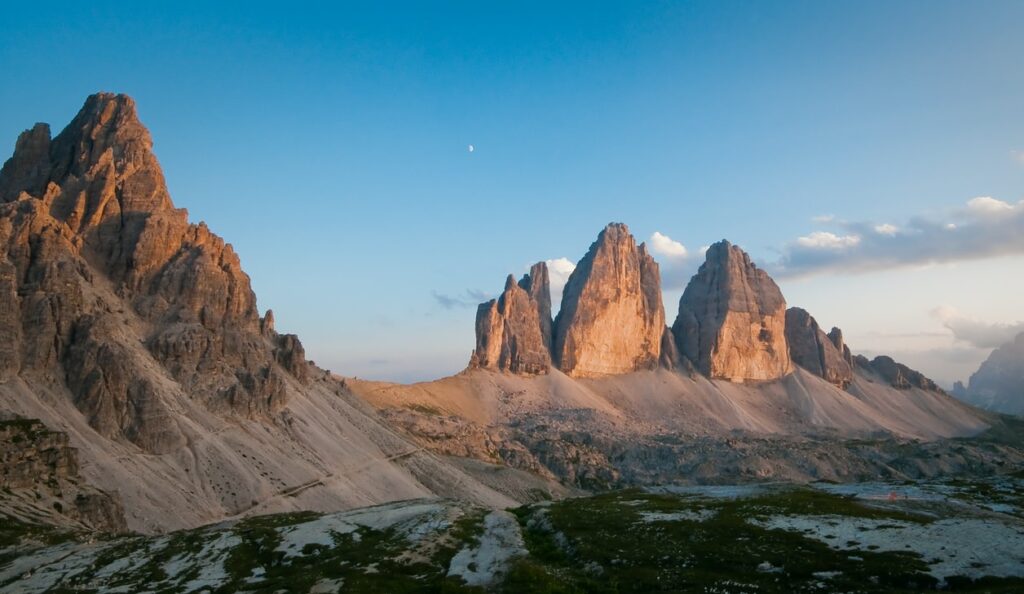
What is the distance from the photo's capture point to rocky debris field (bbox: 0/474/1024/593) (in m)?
34.4

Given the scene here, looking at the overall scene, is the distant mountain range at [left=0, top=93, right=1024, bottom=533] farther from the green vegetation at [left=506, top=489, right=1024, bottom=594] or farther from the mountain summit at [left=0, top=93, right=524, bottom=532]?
the green vegetation at [left=506, top=489, right=1024, bottom=594]

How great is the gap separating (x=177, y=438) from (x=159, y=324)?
2728 cm

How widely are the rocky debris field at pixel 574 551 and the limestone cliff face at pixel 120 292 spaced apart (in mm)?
39720

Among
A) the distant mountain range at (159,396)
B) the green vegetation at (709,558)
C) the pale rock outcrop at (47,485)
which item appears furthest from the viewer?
the distant mountain range at (159,396)

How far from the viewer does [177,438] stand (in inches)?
3767

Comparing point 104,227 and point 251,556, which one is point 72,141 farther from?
point 251,556

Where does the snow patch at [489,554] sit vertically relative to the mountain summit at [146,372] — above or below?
below

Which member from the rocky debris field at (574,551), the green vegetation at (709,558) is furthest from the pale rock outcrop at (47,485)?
the green vegetation at (709,558)

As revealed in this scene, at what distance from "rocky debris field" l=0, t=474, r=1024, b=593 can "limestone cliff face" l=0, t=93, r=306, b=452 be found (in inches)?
1564

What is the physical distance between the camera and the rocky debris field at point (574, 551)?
3444 cm

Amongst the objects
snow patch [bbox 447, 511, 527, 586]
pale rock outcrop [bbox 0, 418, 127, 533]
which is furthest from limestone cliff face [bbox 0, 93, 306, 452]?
snow patch [bbox 447, 511, 527, 586]

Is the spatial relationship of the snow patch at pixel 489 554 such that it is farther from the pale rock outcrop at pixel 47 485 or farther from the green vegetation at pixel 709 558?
the pale rock outcrop at pixel 47 485

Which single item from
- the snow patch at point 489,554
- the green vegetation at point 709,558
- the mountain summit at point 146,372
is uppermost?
the mountain summit at point 146,372

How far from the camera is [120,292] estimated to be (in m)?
117
